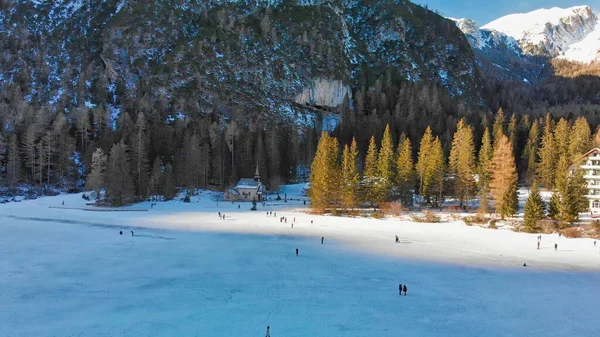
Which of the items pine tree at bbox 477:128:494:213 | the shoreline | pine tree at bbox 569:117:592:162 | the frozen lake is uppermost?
pine tree at bbox 569:117:592:162

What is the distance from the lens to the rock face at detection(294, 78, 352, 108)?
159812 millimetres

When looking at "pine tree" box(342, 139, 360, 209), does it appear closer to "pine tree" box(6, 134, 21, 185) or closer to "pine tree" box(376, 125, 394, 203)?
"pine tree" box(376, 125, 394, 203)

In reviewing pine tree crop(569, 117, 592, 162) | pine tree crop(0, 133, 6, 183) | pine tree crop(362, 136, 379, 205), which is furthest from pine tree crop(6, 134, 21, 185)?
pine tree crop(569, 117, 592, 162)

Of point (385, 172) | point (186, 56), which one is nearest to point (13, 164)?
point (385, 172)

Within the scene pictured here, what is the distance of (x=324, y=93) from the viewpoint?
16325cm

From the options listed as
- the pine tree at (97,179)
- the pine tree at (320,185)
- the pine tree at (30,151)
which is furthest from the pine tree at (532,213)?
the pine tree at (30,151)

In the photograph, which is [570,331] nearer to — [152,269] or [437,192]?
[152,269]

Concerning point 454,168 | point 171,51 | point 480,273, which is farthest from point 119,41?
point 480,273

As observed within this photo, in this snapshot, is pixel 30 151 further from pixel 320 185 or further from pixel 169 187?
pixel 320 185

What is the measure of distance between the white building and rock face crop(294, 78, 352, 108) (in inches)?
4206

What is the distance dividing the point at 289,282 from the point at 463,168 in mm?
47021

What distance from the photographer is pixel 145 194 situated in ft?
258

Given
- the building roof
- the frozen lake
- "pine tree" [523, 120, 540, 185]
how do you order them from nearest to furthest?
the frozen lake
"pine tree" [523, 120, 540, 185]
the building roof

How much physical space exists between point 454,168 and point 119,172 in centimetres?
5913
